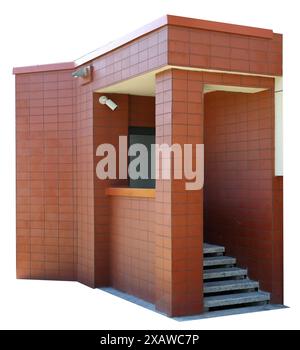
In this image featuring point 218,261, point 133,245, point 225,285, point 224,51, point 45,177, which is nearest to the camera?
point 224,51

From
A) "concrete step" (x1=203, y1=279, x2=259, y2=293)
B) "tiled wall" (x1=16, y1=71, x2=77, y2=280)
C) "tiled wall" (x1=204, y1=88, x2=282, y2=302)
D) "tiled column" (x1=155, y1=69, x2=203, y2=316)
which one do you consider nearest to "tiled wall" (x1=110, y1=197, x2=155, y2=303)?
"tiled column" (x1=155, y1=69, x2=203, y2=316)

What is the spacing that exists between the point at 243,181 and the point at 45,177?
3.56 meters

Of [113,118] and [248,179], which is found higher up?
[113,118]

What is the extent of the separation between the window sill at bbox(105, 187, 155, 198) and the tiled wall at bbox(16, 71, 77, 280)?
3.22ft

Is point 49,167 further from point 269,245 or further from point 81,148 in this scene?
point 269,245

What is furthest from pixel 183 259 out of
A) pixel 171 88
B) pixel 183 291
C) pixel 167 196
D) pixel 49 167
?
pixel 49 167

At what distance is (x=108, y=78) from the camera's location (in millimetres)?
7711

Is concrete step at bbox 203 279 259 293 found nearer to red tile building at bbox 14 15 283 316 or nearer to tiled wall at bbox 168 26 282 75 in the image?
red tile building at bbox 14 15 283 316

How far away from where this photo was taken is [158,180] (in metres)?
6.67

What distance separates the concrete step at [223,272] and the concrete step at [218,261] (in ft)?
0.29

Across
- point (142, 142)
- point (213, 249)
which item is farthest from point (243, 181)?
point (142, 142)

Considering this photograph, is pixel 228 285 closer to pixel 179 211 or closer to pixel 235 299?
pixel 235 299

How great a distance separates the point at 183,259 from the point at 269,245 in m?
1.39

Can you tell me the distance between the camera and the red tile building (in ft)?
21.2
